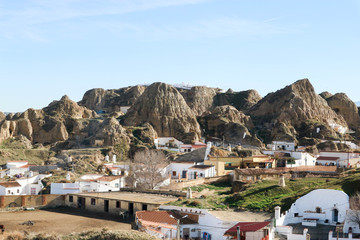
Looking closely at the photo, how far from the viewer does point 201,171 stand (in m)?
58.0

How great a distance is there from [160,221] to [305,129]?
7429 centimetres

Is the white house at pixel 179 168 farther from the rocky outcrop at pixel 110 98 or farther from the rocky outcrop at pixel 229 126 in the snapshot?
the rocky outcrop at pixel 110 98

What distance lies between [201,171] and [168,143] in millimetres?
29740

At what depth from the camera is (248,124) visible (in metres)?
105

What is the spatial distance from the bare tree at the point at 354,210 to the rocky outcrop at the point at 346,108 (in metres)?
93.6

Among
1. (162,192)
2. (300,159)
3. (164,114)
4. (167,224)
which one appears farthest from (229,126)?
(167,224)

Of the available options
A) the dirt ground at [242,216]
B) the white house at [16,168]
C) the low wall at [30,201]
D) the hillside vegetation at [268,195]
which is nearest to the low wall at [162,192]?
the hillside vegetation at [268,195]

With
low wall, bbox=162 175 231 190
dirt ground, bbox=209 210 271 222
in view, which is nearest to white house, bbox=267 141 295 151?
low wall, bbox=162 175 231 190

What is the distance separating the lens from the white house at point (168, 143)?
8412 centimetres

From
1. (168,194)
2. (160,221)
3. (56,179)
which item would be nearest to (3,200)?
(56,179)

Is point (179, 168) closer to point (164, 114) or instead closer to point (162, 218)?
point (162, 218)

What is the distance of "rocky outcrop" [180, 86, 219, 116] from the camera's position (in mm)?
140625

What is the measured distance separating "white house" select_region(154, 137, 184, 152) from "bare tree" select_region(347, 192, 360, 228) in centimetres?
5293

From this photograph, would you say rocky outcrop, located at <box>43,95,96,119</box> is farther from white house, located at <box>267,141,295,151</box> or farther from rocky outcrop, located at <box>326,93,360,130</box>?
rocky outcrop, located at <box>326,93,360,130</box>
